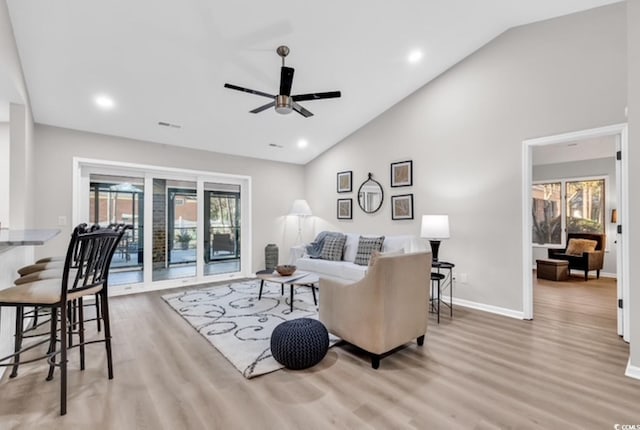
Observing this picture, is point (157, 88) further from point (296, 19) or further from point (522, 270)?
point (522, 270)

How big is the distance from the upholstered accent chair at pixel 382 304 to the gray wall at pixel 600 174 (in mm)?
6045

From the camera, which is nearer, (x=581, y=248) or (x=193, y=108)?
(x=193, y=108)

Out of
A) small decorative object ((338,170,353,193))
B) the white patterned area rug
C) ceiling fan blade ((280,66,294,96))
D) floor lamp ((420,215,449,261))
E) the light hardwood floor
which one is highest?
ceiling fan blade ((280,66,294,96))

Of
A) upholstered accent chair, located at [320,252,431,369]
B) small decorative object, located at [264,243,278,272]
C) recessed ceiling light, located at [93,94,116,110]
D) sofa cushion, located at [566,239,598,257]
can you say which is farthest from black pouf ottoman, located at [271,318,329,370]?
sofa cushion, located at [566,239,598,257]

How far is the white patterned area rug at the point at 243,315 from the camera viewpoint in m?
2.64

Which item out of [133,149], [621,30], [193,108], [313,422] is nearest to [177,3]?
[193,108]

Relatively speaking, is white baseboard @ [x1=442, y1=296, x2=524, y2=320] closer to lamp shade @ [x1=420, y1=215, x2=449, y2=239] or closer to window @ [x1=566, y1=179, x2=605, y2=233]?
lamp shade @ [x1=420, y1=215, x2=449, y2=239]

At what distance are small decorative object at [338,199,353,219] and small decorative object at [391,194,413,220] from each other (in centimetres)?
99

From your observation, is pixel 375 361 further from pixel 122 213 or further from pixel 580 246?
pixel 580 246

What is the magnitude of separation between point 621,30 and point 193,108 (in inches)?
200

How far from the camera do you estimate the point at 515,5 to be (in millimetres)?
3408

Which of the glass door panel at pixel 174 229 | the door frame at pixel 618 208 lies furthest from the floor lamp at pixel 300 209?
the door frame at pixel 618 208

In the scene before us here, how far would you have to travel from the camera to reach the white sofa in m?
4.61

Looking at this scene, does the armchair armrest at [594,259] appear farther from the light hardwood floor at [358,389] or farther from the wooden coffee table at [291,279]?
the wooden coffee table at [291,279]
